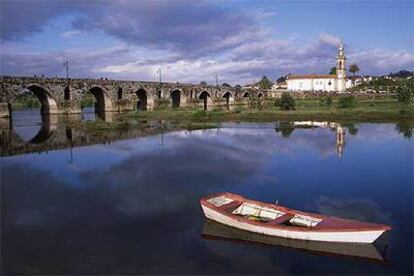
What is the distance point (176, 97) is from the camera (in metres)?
100

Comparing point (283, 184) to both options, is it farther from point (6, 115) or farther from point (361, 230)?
point (6, 115)

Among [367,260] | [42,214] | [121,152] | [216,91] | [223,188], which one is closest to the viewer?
[367,260]

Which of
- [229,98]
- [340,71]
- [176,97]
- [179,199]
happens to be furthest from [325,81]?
[179,199]

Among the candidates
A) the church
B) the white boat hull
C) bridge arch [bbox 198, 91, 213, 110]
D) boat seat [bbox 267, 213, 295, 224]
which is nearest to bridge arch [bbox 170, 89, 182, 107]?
bridge arch [bbox 198, 91, 213, 110]

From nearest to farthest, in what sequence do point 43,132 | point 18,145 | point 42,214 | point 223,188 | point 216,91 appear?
1. point 42,214
2. point 223,188
3. point 18,145
4. point 43,132
5. point 216,91

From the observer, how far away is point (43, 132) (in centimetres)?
4841

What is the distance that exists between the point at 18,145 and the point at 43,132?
414 inches

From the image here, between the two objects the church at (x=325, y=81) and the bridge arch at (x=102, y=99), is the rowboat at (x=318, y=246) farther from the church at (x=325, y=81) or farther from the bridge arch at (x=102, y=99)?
the church at (x=325, y=81)

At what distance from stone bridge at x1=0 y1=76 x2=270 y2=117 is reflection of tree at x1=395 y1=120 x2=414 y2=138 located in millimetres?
44468

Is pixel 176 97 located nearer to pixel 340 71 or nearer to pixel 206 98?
pixel 206 98

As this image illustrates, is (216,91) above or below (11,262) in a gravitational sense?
above

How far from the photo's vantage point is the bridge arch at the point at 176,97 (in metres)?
97.4

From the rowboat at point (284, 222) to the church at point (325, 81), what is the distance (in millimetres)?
138980

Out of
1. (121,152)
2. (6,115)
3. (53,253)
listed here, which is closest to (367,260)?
(53,253)
